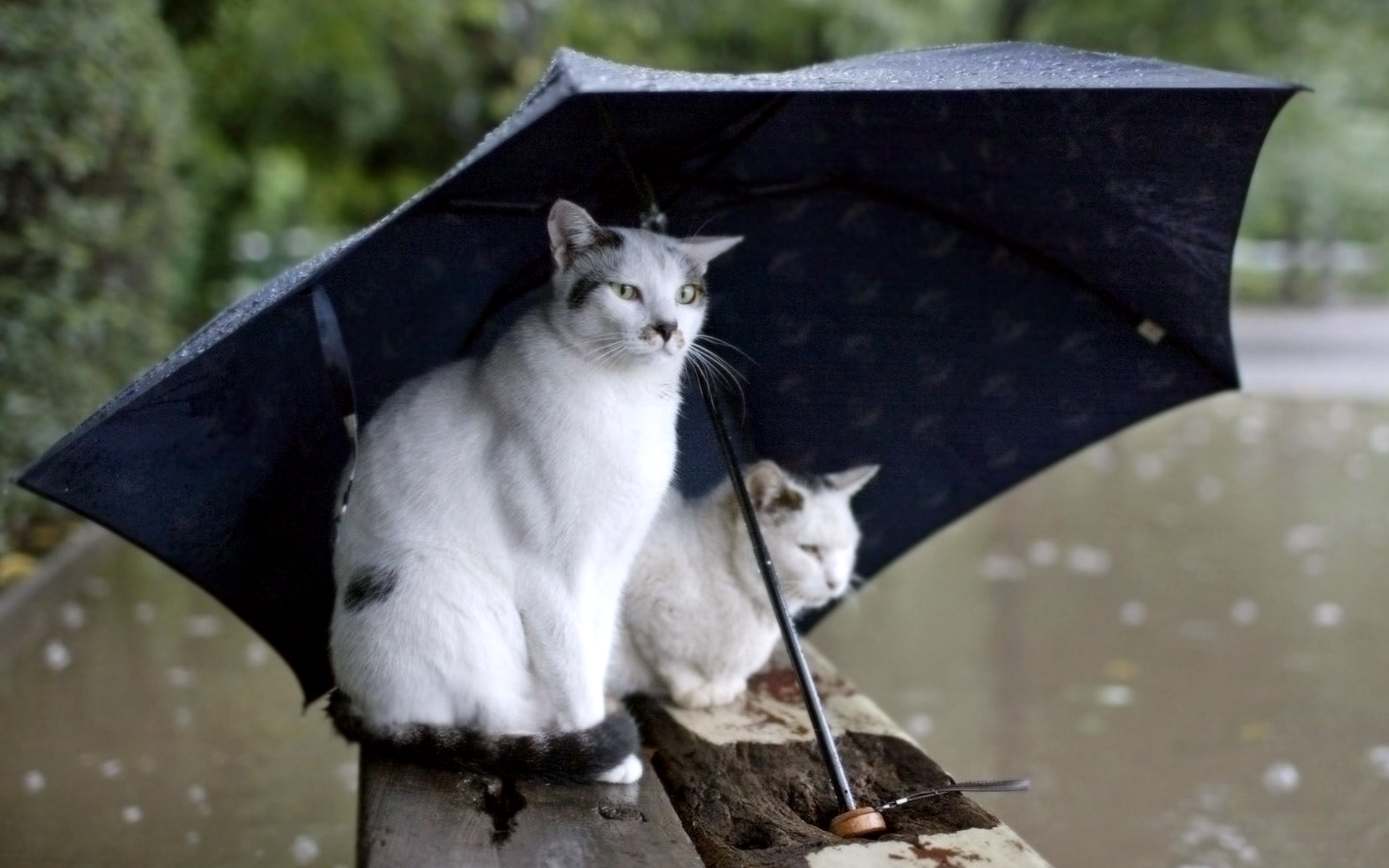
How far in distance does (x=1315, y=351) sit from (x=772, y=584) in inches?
560

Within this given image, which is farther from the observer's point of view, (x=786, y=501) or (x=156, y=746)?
(x=156, y=746)

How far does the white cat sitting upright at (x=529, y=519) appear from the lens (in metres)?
2.06

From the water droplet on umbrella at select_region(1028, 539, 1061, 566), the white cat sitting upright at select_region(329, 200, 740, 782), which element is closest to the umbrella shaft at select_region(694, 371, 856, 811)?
the white cat sitting upright at select_region(329, 200, 740, 782)

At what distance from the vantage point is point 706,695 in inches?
105

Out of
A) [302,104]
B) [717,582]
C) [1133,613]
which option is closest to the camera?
[717,582]

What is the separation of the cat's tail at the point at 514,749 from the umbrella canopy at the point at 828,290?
0.50 meters

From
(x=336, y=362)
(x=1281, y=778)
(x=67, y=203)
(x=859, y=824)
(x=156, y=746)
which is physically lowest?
(x=1281, y=778)

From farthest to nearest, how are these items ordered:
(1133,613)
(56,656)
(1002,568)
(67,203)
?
(1002,568), (67,203), (1133,613), (56,656)

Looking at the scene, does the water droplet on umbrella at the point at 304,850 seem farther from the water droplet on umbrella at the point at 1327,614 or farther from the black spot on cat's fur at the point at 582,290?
the water droplet on umbrella at the point at 1327,614

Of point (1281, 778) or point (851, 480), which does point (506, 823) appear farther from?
point (1281, 778)

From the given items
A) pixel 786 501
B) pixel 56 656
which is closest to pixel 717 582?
pixel 786 501

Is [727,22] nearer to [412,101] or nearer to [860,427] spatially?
[412,101]

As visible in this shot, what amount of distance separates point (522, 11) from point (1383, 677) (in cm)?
918

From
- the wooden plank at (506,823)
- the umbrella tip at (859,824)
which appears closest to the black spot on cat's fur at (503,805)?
the wooden plank at (506,823)
